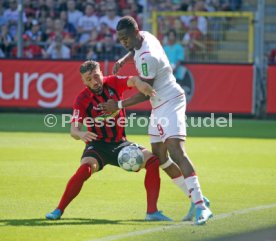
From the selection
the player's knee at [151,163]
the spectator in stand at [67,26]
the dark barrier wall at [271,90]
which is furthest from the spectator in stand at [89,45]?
the player's knee at [151,163]

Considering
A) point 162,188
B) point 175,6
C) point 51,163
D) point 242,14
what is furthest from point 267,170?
point 175,6

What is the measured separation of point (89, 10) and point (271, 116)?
6.40 metres

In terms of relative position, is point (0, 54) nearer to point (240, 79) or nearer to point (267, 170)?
point (240, 79)

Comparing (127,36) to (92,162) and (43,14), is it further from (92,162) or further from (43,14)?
(43,14)

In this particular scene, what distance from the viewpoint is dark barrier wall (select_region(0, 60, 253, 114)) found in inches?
915

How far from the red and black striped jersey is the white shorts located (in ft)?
1.53

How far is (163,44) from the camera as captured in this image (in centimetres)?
2444

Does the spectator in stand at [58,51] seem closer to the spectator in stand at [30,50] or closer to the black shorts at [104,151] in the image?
the spectator in stand at [30,50]

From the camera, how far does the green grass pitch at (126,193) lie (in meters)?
8.77

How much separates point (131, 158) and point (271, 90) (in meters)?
13.9

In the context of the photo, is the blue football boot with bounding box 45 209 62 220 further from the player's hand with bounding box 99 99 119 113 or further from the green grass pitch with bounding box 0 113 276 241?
the player's hand with bounding box 99 99 119 113

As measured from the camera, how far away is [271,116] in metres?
23.2

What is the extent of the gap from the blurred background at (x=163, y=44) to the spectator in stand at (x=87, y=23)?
3cm

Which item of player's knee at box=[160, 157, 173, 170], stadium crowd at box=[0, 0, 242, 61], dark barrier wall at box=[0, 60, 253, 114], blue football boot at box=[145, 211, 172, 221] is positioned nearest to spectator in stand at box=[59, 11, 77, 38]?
stadium crowd at box=[0, 0, 242, 61]
